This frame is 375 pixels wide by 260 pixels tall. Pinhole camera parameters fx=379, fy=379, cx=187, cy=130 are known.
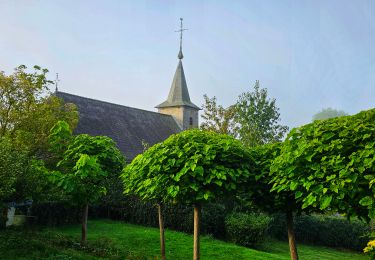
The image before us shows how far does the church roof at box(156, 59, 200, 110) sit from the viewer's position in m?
46.1

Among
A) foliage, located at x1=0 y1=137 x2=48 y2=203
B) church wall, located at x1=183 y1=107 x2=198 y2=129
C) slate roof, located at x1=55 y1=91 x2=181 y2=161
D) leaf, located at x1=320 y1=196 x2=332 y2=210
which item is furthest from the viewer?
church wall, located at x1=183 y1=107 x2=198 y2=129

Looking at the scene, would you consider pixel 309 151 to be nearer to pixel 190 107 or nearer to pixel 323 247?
pixel 323 247

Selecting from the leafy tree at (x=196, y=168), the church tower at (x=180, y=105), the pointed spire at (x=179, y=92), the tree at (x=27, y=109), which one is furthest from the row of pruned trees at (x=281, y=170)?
the pointed spire at (x=179, y=92)

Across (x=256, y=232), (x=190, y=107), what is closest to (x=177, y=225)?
(x=256, y=232)

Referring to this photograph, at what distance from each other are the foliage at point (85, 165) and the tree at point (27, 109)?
10.6 ft

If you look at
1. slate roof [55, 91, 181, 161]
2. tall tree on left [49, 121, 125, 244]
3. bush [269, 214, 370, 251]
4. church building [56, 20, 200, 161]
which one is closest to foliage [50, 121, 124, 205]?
tall tree on left [49, 121, 125, 244]

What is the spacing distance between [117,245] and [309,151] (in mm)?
9019

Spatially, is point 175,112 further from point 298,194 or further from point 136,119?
point 298,194

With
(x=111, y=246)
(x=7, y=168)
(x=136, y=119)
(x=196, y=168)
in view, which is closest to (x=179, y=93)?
(x=136, y=119)

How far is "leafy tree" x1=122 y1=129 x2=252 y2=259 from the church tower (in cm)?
3544

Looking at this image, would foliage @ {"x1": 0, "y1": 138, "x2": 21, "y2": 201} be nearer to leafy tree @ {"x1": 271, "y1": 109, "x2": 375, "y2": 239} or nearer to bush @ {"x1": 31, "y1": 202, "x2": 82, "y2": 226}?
leafy tree @ {"x1": 271, "y1": 109, "x2": 375, "y2": 239}

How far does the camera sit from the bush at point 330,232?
22016 millimetres

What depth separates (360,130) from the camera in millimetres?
5617

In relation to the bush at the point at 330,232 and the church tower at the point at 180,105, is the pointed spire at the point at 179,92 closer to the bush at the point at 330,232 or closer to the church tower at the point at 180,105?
the church tower at the point at 180,105
